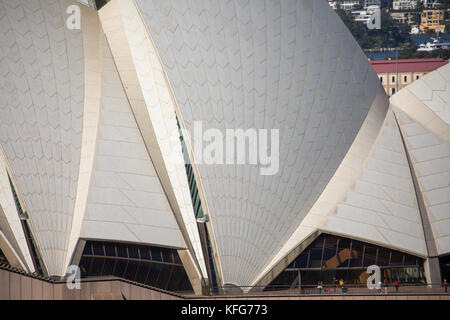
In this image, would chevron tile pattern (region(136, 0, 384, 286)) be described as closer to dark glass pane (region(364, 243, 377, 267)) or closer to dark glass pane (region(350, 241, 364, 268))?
dark glass pane (region(350, 241, 364, 268))

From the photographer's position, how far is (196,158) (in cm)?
3900

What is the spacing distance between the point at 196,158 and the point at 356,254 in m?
7.33

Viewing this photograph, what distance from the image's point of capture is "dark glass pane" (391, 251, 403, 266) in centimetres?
3978

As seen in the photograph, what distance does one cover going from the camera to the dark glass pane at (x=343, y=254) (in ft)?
130

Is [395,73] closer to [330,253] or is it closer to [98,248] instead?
[330,253]

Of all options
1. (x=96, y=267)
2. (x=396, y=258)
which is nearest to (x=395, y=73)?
(x=396, y=258)

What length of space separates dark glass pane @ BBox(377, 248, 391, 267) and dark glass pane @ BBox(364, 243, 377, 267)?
0.53ft

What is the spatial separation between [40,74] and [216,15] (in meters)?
7.46

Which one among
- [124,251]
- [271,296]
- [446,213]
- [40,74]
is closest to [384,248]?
[446,213]

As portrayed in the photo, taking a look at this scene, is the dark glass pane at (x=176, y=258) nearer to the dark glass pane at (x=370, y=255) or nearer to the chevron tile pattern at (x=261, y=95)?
the chevron tile pattern at (x=261, y=95)

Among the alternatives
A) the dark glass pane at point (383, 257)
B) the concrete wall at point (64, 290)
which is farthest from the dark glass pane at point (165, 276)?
the dark glass pane at point (383, 257)

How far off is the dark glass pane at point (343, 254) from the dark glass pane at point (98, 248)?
922cm
